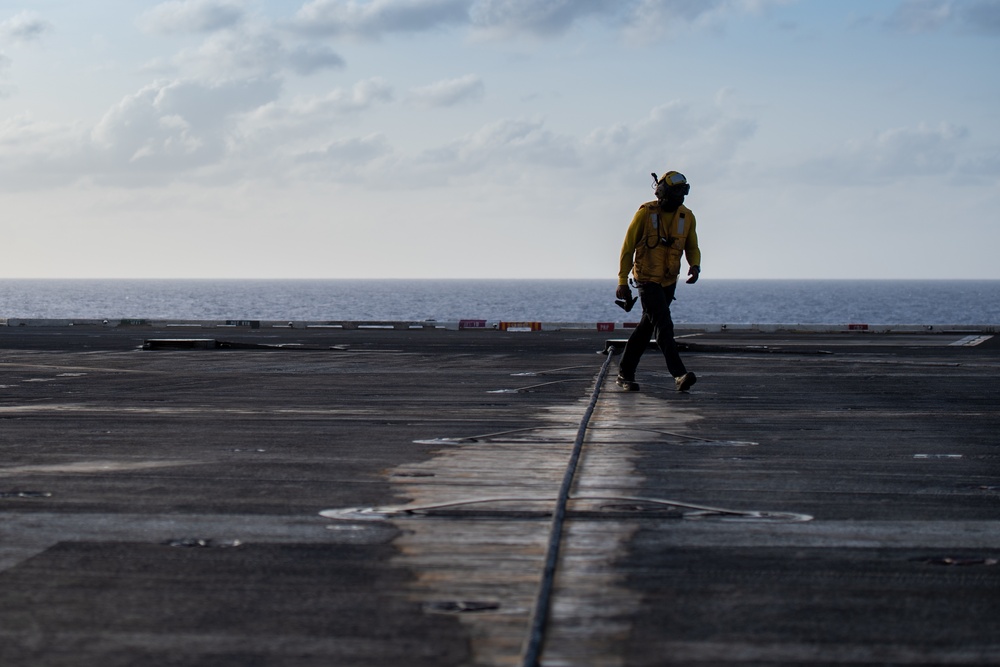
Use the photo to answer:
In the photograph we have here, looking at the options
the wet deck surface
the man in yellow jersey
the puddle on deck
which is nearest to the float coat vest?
the man in yellow jersey

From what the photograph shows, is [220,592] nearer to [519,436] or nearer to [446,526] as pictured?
[446,526]

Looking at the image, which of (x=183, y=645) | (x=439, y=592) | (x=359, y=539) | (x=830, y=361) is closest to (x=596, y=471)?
(x=359, y=539)

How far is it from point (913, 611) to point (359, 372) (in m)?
11.6

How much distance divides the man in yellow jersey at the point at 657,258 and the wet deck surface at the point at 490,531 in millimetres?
1664

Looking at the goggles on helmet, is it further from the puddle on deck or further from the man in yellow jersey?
the puddle on deck

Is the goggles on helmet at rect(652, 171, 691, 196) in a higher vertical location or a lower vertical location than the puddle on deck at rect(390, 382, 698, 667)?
higher

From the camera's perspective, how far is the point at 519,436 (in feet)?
26.9

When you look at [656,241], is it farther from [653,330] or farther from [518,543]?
[518,543]

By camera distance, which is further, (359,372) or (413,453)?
(359,372)

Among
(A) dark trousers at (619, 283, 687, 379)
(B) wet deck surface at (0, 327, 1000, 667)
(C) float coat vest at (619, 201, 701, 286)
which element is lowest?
(B) wet deck surface at (0, 327, 1000, 667)

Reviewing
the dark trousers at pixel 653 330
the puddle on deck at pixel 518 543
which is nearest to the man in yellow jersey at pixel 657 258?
the dark trousers at pixel 653 330

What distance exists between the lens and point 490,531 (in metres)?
5.07

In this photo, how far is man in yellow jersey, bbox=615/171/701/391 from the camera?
12.4 metres

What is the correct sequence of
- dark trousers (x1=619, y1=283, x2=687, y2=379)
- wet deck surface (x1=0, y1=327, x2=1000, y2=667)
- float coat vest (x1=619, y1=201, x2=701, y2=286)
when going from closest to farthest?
1. wet deck surface (x1=0, y1=327, x2=1000, y2=667)
2. dark trousers (x1=619, y1=283, x2=687, y2=379)
3. float coat vest (x1=619, y1=201, x2=701, y2=286)
